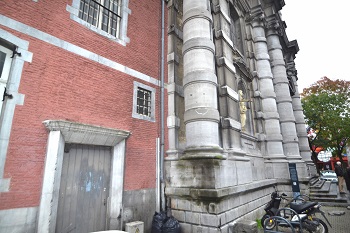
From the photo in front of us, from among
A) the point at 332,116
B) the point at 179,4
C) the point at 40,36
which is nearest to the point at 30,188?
the point at 40,36

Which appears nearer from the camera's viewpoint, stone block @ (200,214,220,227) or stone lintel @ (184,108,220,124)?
stone block @ (200,214,220,227)

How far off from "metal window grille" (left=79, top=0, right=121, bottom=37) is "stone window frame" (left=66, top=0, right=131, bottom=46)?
144 mm

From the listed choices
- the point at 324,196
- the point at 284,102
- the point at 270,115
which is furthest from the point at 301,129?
the point at 270,115

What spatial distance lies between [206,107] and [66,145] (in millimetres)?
4036

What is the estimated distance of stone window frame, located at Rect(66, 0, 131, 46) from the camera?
562cm

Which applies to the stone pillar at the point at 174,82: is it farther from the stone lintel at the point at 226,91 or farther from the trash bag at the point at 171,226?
the trash bag at the point at 171,226

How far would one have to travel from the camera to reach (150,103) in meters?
7.21

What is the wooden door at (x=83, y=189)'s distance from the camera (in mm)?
4797

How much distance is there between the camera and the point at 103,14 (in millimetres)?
6574

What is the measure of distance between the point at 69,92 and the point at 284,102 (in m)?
13.5

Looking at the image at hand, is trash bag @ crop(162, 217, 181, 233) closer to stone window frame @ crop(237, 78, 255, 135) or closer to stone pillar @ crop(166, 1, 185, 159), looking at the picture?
stone pillar @ crop(166, 1, 185, 159)

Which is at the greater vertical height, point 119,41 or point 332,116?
point 332,116

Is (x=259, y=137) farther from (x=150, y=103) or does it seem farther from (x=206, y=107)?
(x=150, y=103)

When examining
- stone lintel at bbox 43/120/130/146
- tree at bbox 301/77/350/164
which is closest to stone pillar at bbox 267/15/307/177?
stone lintel at bbox 43/120/130/146
